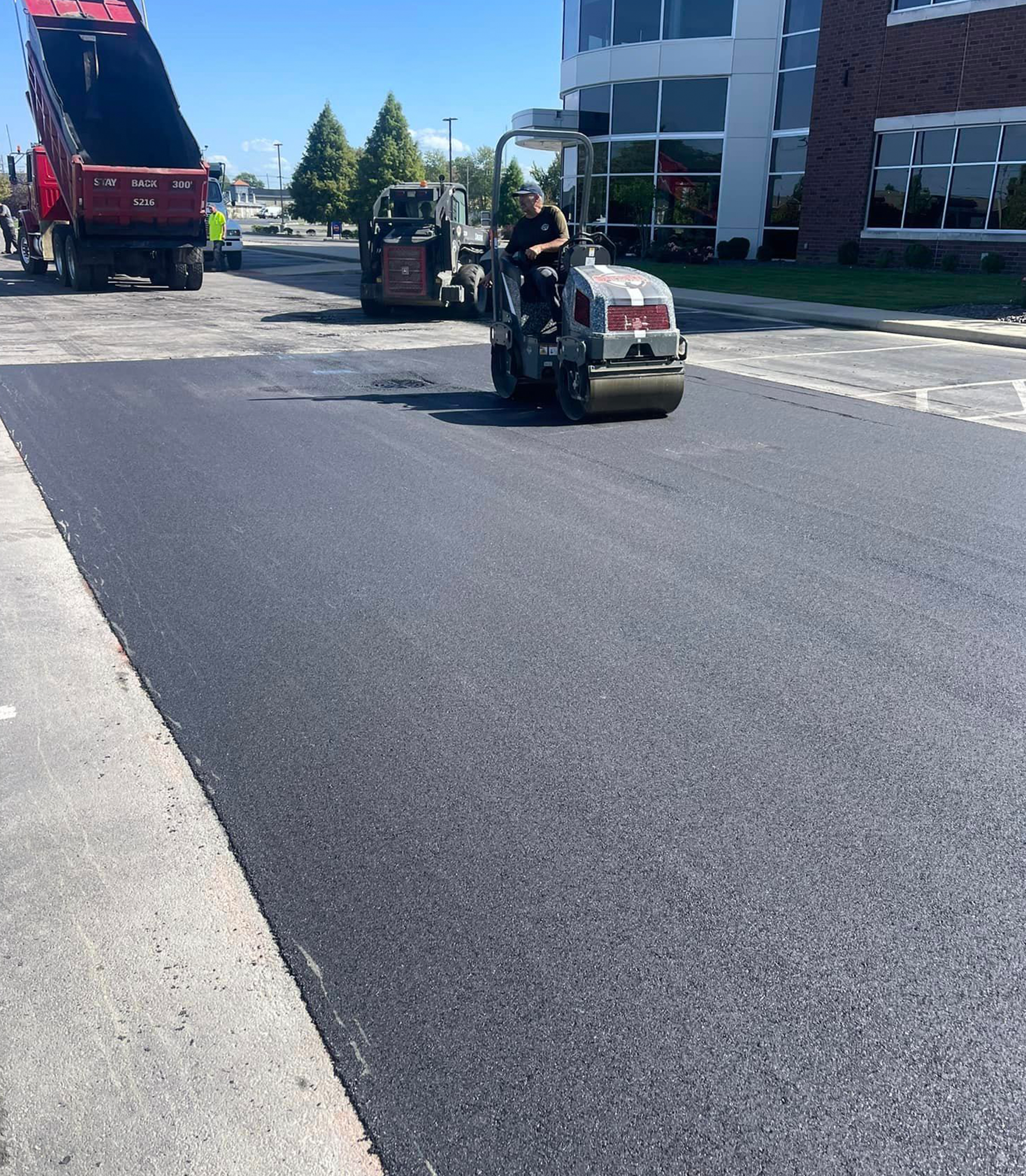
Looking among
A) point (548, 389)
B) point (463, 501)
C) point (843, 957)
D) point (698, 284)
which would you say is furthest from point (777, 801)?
point (698, 284)

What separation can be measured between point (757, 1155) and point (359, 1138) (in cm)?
89

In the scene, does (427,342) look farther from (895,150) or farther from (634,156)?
(634,156)

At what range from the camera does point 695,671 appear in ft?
15.3

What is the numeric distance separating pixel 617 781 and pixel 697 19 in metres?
35.9

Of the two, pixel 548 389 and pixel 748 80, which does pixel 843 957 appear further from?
pixel 748 80

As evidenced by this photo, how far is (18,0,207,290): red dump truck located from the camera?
67.7ft

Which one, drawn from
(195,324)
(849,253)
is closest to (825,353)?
(195,324)

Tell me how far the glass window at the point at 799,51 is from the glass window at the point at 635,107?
13.8ft

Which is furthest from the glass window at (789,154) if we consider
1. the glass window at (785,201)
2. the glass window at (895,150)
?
the glass window at (895,150)

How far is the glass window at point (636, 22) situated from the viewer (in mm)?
34094

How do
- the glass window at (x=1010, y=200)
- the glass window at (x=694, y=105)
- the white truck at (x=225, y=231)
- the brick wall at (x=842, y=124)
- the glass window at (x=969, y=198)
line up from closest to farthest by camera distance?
the glass window at (x=1010, y=200), the glass window at (x=969, y=198), the brick wall at (x=842, y=124), the white truck at (x=225, y=231), the glass window at (x=694, y=105)

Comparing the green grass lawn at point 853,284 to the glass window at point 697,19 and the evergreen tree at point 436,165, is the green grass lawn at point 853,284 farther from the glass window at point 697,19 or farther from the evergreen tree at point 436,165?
the evergreen tree at point 436,165

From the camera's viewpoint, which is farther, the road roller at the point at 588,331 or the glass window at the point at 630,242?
the glass window at the point at 630,242

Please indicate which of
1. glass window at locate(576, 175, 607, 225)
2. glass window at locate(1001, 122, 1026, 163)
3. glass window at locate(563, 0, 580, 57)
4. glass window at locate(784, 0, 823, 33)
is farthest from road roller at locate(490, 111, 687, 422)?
glass window at locate(563, 0, 580, 57)
